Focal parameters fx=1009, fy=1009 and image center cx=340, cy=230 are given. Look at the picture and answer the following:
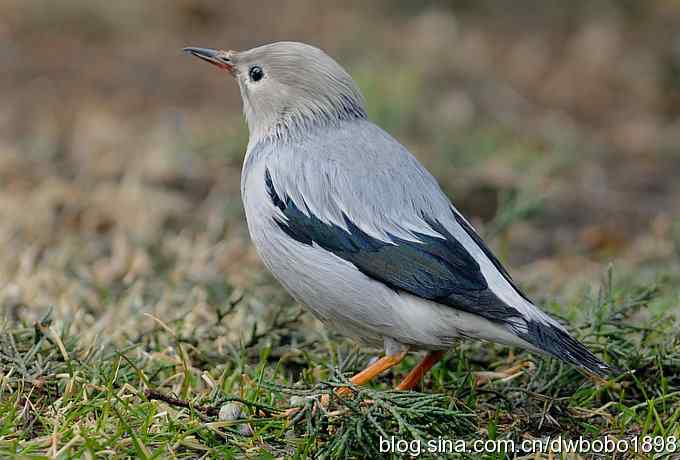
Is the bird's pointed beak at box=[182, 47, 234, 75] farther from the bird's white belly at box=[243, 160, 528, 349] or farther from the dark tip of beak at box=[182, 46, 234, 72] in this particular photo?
the bird's white belly at box=[243, 160, 528, 349]

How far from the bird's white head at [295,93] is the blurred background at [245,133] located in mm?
1129

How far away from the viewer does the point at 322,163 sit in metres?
4.20

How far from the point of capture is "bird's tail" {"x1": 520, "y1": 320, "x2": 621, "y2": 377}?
3.60 meters

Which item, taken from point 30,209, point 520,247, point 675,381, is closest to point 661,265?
point 520,247

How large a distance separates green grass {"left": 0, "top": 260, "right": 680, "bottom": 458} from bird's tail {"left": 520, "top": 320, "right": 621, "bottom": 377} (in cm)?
37

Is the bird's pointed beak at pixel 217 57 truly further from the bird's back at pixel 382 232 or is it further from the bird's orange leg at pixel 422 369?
the bird's orange leg at pixel 422 369

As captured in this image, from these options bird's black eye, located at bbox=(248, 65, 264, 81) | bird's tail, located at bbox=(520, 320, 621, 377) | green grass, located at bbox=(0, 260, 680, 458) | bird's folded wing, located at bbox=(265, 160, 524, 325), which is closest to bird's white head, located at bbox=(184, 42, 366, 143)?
bird's black eye, located at bbox=(248, 65, 264, 81)

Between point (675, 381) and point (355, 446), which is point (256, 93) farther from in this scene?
point (675, 381)

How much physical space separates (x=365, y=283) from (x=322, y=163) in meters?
0.59

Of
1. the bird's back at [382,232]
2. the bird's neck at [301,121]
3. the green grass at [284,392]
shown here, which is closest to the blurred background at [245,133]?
the green grass at [284,392]

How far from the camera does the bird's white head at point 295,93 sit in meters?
4.57

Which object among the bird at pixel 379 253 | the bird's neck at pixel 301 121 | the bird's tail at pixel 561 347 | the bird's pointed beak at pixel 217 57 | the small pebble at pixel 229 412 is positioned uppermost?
the bird's pointed beak at pixel 217 57

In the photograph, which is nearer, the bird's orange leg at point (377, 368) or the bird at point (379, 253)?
the bird at point (379, 253)

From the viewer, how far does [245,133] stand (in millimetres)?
8094
